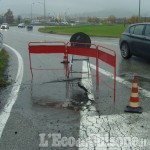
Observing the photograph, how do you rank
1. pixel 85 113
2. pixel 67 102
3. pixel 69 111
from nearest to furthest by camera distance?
pixel 85 113, pixel 69 111, pixel 67 102


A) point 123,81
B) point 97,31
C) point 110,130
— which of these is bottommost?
point 110,130

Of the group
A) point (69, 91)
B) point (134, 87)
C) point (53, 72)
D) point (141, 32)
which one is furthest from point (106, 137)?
point (141, 32)

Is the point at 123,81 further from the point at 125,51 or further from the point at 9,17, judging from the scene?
the point at 9,17

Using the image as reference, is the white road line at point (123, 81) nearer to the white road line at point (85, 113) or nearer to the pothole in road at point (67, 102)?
the white road line at point (85, 113)

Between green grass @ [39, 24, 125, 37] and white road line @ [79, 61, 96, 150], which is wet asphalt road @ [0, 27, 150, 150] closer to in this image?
white road line @ [79, 61, 96, 150]

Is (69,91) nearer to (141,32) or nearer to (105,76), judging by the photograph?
(105,76)

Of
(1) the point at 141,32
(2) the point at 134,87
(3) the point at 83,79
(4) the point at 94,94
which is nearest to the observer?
(2) the point at 134,87

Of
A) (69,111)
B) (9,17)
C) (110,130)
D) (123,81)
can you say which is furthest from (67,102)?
(9,17)

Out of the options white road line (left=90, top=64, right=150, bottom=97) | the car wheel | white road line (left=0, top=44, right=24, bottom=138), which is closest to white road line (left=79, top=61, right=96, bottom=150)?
white road line (left=90, top=64, right=150, bottom=97)

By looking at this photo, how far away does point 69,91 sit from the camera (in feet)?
29.3

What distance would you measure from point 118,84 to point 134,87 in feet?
7.93

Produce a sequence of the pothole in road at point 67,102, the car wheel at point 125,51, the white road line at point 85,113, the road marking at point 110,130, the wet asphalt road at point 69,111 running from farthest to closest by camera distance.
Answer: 1. the car wheel at point 125,51
2. the pothole in road at point 67,102
3. the wet asphalt road at point 69,111
4. the white road line at point 85,113
5. the road marking at point 110,130

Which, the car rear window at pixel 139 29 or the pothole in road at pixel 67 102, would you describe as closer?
the pothole in road at pixel 67 102

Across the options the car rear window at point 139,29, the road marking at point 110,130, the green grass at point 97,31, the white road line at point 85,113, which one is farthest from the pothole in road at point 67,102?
the green grass at point 97,31
